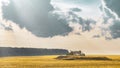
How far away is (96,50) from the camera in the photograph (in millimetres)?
12633

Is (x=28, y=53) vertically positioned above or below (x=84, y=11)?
below

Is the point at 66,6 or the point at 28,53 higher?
the point at 66,6

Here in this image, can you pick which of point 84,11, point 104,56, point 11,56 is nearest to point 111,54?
point 104,56

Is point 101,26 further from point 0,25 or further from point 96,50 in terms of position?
point 0,25

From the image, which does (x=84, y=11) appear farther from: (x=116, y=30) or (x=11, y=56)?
(x=11, y=56)

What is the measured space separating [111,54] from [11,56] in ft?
6.70

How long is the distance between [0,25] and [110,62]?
93.3 inches

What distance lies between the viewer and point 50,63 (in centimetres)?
1250

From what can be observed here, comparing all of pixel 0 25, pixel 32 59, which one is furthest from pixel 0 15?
pixel 32 59

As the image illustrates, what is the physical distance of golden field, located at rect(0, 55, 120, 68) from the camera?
12.4m

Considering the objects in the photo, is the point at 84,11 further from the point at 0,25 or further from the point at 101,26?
the point at 0,25

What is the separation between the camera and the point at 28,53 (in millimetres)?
12688

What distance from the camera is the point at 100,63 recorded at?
12.5 metres

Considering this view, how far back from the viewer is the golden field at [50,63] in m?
12.4
